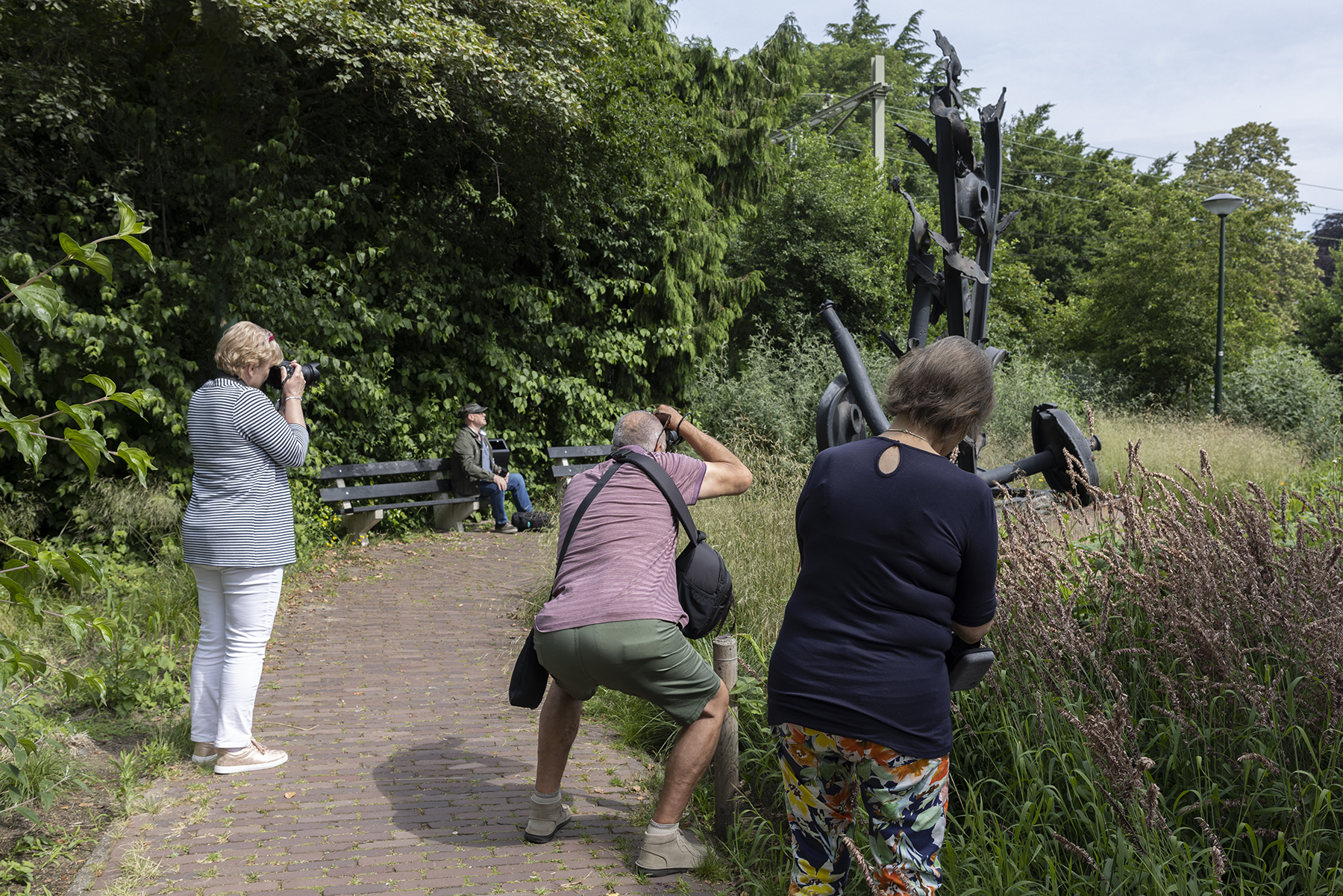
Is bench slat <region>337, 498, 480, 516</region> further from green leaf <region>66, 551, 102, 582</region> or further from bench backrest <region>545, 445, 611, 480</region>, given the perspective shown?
green leaf <region>66, 551, 102, 582</region>

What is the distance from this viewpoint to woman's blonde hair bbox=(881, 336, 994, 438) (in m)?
2.35

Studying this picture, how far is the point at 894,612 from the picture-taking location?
2.29 metres

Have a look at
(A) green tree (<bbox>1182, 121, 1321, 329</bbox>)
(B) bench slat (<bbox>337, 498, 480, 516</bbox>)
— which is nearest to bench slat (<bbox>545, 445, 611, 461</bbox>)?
(B) bench slat (<bbox>337, 498, 480, 516</bbox>)

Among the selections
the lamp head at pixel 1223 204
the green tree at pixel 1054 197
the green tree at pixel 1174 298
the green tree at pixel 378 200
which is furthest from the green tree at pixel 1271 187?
the green tree at pixel 378 200

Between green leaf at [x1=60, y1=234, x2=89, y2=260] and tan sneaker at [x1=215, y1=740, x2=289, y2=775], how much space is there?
2.71 meters

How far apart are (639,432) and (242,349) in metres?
1.93

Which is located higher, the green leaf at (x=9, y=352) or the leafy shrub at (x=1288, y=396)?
the green leaf at (x=9, y=352)

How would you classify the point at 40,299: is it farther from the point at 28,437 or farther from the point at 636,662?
the point at 636,662

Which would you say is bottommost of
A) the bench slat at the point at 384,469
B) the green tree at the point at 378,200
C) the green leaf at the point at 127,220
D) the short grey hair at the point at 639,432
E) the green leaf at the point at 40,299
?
the bench slat at the point at 384,469

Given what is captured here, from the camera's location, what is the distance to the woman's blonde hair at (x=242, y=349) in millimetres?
4211

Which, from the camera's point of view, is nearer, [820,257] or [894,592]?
[894,592]

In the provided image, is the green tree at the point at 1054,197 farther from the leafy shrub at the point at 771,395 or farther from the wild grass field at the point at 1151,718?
the wild grass field at the point at 1151,718

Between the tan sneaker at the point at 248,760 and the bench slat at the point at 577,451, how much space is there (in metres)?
7.97

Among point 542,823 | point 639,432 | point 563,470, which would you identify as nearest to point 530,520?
point 563,470
